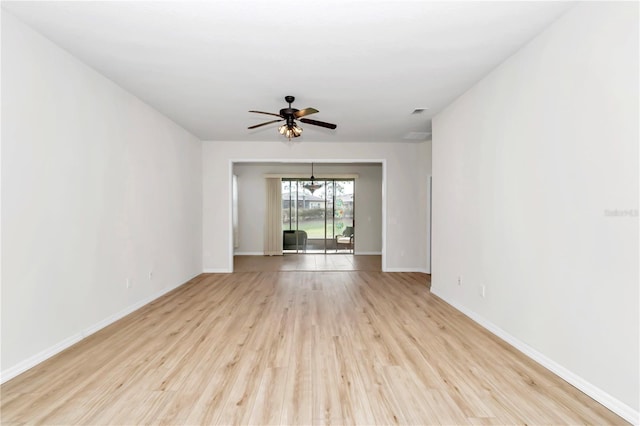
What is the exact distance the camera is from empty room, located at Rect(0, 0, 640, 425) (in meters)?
1.91

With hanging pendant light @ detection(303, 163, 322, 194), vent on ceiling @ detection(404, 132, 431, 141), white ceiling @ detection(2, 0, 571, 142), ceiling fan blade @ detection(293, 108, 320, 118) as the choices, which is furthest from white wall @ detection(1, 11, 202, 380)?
hanging pendant light @ detection(303, 163, 322, 194)

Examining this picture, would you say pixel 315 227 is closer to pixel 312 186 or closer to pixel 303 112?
pixel 312 186

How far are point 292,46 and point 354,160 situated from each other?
3.86m

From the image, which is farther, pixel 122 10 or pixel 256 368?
pixel 256 368

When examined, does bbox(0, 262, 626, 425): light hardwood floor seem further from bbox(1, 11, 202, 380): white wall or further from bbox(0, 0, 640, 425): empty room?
bbox(1, 11, 202, 380): white wall

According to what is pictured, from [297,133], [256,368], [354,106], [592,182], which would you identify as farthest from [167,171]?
[592,182]

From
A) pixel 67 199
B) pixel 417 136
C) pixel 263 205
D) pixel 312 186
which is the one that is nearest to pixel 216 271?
pixel 263 205

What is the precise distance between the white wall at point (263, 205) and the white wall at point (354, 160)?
118 inches

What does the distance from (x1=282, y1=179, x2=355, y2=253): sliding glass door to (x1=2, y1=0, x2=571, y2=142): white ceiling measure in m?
5.36

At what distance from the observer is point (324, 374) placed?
229cm

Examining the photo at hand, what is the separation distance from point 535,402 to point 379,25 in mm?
2860

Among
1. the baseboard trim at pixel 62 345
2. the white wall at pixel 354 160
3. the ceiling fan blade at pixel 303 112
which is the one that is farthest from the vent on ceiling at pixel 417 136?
the baseboard trim at pixel 62 345

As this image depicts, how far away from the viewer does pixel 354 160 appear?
6387 mm

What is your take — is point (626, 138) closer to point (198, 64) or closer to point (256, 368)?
point (256, 368)
